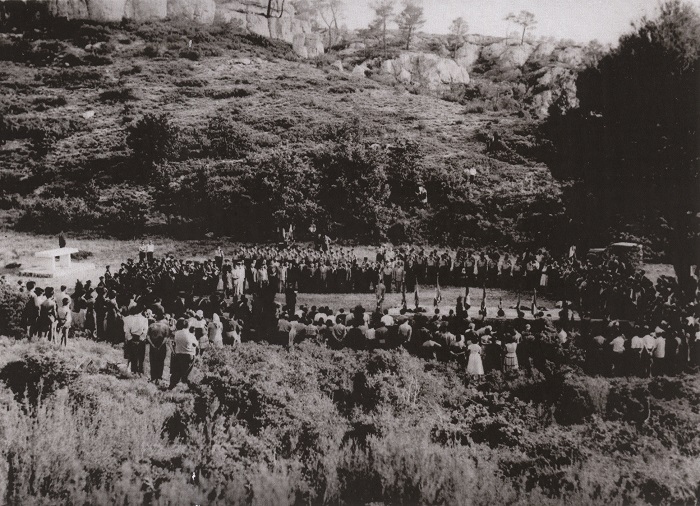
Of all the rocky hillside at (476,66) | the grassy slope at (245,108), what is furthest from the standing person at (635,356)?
the rocky hillside at (476,66)

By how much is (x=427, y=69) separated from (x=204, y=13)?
2078 cm

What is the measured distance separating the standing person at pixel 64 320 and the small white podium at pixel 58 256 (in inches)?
25.1

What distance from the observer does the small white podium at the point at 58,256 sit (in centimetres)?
869

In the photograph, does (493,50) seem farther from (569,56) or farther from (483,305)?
(483,305)

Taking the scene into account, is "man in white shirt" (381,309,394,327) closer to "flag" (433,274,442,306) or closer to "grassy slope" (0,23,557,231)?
"flag" (433,274,442,306)

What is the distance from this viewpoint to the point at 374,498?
6.71 metres

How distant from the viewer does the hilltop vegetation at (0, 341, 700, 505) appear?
6582mm

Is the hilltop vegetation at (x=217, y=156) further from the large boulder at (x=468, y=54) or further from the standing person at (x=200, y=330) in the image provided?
the large boulder at (x=468, y=54)

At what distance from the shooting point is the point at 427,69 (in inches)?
1623

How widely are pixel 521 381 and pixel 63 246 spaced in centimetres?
806

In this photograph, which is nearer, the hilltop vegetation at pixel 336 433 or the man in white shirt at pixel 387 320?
the hilltop vegetation at pixel 336 433

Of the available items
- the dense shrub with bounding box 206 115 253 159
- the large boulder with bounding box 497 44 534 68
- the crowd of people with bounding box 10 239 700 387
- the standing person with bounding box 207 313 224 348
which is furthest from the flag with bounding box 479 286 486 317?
the large boulder with bounding box 497 44 534 68

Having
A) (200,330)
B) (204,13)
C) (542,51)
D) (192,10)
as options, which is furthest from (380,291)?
(542,51)

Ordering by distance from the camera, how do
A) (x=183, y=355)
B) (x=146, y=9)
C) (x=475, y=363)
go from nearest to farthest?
1. (x=183, y=355)
2. (x=475, y=363)
3. (x=146, y=9)
